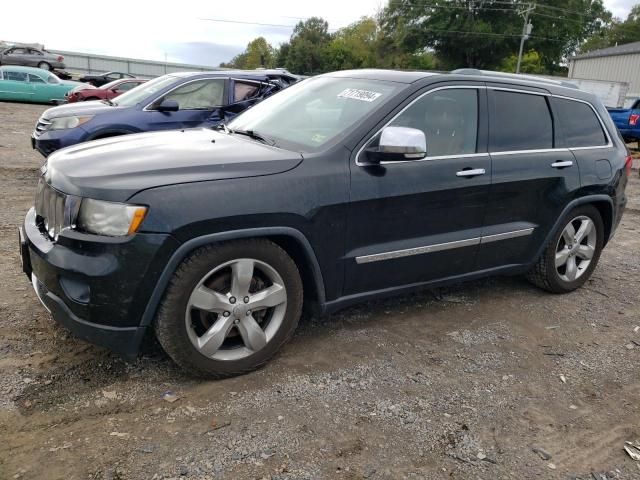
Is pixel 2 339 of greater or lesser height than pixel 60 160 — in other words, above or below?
below

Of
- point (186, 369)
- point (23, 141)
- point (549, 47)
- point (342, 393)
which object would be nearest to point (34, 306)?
point (186, 369)

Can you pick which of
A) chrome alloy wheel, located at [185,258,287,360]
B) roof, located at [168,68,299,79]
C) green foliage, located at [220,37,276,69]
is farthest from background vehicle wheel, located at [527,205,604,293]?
green foliage, located at [220,37,276,69]

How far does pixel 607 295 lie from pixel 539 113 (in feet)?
5.66

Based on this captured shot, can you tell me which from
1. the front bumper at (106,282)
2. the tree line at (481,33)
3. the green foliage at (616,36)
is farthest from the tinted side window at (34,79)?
the green foliage at (616,36)

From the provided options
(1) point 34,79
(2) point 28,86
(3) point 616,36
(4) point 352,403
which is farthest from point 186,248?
(3) point 616,36

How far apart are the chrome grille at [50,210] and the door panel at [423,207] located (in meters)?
1.53

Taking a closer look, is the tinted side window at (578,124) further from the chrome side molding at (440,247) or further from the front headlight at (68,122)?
the front headlight at (68,122)

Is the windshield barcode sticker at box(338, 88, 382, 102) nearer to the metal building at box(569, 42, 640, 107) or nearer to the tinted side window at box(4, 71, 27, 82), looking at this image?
the tinted side window at box(4, 71, 27, 82)

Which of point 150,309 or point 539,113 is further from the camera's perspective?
point 539,113

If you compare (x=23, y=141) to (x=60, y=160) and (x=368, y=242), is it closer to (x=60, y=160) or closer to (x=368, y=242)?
(x=60, y=160)

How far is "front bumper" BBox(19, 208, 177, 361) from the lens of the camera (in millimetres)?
2637

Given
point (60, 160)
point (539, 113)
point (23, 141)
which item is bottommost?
point (23, 141)

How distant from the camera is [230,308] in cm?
294

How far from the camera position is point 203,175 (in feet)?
9.27
